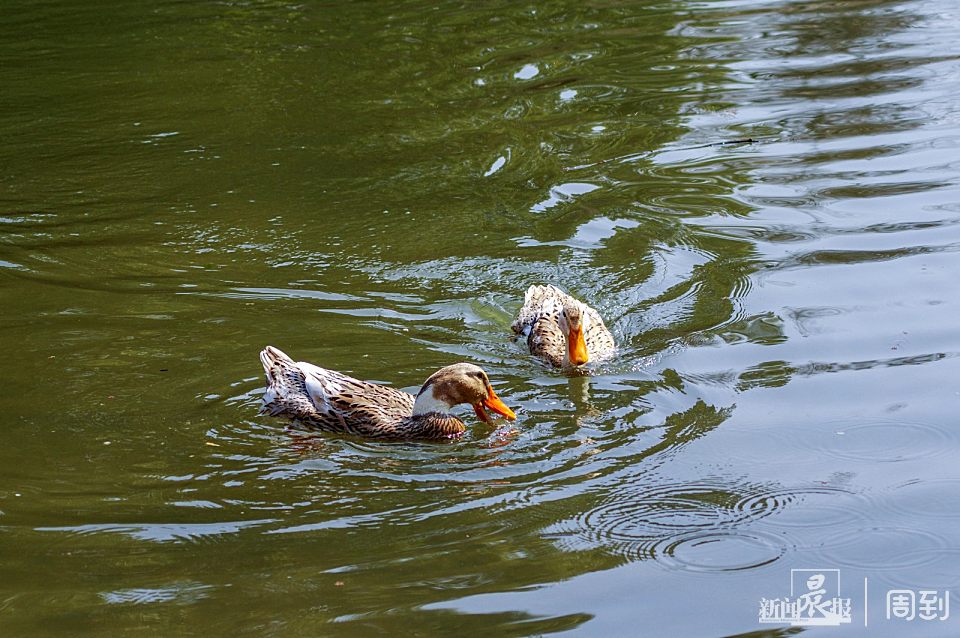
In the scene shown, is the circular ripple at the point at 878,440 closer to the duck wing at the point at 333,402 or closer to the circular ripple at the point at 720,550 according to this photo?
the circular ripple at the point at 720,550

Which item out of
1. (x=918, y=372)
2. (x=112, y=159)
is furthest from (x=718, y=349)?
(x=112, y=159)

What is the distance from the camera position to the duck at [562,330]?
347 inches

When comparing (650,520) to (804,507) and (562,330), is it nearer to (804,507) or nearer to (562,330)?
(804,507)

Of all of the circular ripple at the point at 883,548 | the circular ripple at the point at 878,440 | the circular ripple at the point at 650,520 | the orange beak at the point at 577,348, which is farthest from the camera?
the orange beak at the point at 577,348

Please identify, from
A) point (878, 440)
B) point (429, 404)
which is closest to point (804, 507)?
point (878, 440)

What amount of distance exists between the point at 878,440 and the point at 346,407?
309 centimetres

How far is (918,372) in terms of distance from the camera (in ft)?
26.7

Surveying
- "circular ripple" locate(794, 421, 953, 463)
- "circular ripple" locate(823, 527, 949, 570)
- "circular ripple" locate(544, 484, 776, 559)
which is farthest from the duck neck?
"circular ripple" locate(823, 527, 949, 570)

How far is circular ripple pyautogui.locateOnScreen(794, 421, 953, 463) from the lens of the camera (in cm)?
714

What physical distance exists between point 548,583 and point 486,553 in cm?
39

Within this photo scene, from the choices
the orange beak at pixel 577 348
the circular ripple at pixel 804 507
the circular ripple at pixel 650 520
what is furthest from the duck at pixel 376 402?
the circular ripple at pixel 804 507

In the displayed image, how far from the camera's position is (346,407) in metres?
7.90

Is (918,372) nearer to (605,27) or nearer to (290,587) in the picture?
(290,587)

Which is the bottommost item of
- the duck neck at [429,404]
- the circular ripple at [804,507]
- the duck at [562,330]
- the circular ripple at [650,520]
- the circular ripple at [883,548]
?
the circular ripple at [883,548]
